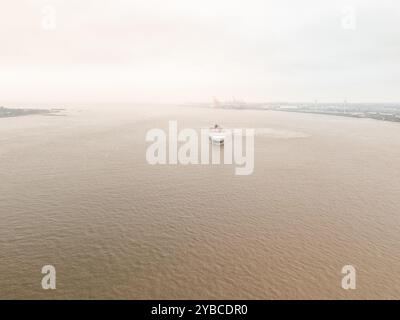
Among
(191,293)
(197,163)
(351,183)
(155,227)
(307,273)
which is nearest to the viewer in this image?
(191,293)

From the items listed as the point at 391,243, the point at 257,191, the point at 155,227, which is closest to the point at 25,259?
the point at 155,227

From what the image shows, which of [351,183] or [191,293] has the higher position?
[351,183]

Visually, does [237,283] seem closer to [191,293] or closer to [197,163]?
[191,293]
